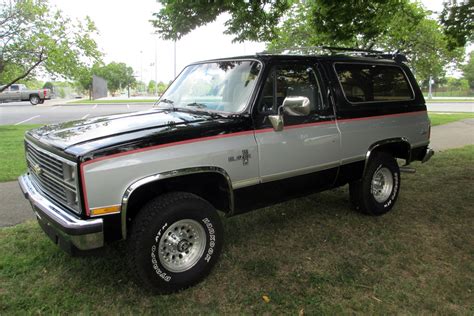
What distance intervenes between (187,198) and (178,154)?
0.38 meters

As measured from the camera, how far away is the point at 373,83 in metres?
4.78

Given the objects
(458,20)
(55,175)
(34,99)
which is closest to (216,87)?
(55,175)

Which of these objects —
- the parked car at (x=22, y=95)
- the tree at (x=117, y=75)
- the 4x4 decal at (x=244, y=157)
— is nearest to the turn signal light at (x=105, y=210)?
the 4x4 decal at (x=244, y=157)

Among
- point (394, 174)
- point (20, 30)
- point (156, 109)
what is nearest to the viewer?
point (156, 109)

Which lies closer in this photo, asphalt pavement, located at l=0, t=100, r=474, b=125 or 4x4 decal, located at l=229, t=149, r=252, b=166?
4x4 decal, located at l=229, t=149, r=252, b=166

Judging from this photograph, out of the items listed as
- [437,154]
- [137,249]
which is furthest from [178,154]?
[437,154]

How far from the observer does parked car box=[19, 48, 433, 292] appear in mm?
2797

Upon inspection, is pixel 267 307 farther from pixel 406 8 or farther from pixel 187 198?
pixel 406 8

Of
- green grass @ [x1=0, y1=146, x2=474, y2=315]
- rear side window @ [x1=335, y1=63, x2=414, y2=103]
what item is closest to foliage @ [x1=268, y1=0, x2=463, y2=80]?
rear side window @ [x1=335, y1=63, x2=414, y2=103]

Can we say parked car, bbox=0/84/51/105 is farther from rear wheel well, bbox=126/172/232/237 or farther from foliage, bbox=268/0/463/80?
rear wheel well, bbox=126/172/232/237

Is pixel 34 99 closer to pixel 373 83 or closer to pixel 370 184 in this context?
pixel 373 83

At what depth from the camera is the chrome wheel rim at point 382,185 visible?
5.04 meters

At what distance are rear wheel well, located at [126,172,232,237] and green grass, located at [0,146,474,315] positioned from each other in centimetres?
67

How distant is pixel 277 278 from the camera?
11.4 feet
